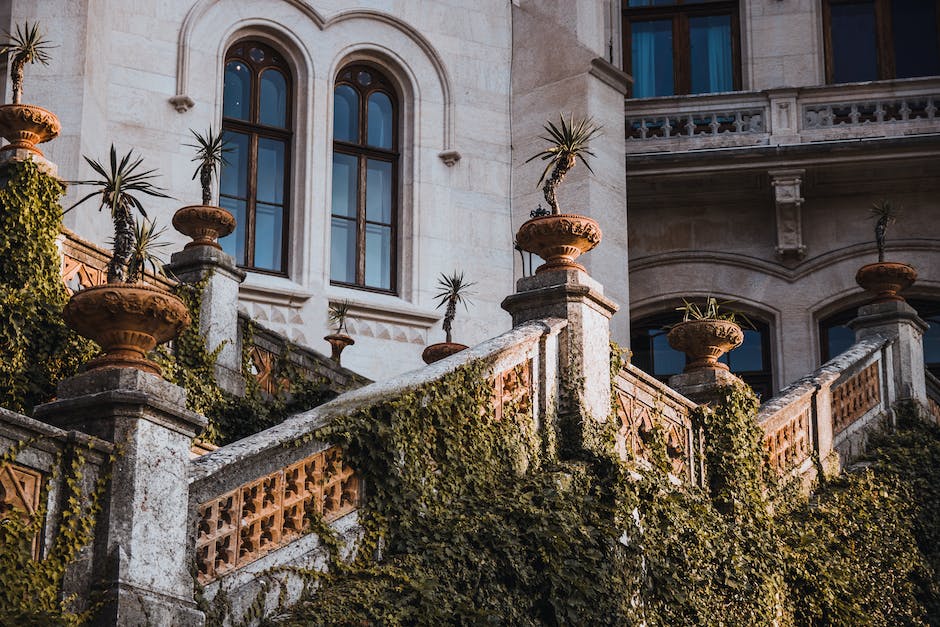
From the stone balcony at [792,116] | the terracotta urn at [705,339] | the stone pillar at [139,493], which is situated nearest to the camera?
the stone pillar at [139,493]

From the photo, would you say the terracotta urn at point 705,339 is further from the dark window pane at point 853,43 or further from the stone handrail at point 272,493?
the dark window pane at point 853,43

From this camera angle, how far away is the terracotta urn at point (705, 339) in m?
12.8

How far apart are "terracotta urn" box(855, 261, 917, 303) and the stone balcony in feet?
14.6

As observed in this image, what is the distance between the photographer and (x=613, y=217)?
1916 centimetres

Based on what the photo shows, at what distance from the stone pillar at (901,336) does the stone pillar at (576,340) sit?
5078 millimetres

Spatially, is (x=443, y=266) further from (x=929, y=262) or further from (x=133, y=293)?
(x=133, y=293)

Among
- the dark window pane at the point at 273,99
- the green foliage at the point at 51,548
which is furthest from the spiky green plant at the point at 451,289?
the green foliage at the point at 51,548

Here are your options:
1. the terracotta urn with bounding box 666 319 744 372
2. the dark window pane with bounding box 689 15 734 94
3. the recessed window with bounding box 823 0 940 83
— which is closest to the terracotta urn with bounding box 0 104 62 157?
the terracotta urn with bounding box 666 319 744 372

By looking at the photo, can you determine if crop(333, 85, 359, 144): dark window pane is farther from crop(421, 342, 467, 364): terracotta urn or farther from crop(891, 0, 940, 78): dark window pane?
crop(891, 0, 940, 78): dark window pane

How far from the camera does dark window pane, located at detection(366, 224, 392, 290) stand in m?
18.7

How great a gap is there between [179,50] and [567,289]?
8.45 meters

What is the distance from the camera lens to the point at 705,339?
12828 mm


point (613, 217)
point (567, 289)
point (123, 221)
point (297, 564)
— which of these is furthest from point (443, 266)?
point (297, 564)

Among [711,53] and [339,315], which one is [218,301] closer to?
[339,315]
